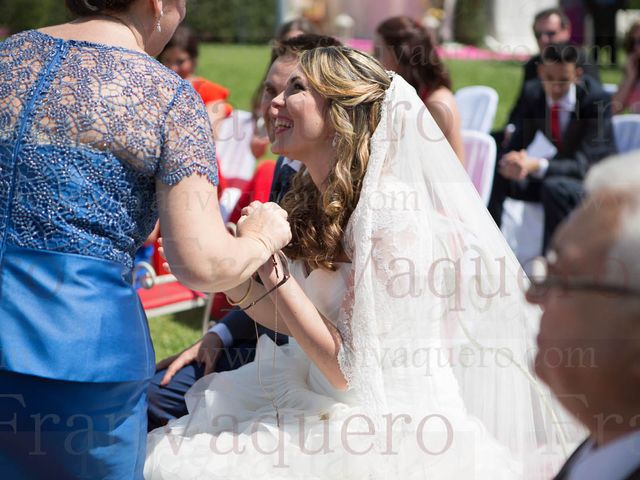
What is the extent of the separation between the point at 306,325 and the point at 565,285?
122cm

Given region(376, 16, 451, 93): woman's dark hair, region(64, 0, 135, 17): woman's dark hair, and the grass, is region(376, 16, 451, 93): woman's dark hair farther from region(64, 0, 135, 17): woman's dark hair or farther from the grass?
the grass

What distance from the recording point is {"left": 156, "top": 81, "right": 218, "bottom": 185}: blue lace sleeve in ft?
5.23

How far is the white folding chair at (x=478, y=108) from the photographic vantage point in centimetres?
627

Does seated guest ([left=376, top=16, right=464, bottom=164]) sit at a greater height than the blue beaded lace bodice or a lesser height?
lesser

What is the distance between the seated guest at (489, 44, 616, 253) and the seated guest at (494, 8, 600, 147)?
141mm

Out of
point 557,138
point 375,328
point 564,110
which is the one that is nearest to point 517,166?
point 557,138

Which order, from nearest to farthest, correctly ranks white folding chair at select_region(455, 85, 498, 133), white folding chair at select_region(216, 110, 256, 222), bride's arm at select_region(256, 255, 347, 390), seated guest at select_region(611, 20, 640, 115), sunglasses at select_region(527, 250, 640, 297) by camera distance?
sunglasses at select_region(527, 250, 640, 297)
bride's arm at select_region(256, 255, 347, 390)
white folding chair at select_region(216, 110, 256, 222)
white folding chair at select_region(455, 85, 498, 133)
seated guest at select_region(611, 20, 640, 115)

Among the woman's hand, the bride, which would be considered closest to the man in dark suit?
the woman's hand

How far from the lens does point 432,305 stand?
7.91 feet

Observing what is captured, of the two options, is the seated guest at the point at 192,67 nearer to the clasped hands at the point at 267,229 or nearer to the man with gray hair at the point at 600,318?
the clasped hands at the point at 267,229

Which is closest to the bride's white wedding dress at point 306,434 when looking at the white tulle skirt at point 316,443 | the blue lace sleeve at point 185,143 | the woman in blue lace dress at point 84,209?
the white tulle skirt at point 316,443

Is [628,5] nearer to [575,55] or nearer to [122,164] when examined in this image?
[575,55]

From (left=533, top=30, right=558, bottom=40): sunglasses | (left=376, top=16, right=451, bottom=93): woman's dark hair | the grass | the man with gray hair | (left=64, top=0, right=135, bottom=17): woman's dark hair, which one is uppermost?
(left=64, top=0, right=135, bottom=17): woman's dark hair

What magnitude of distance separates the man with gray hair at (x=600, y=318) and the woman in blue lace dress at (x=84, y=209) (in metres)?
0.71
